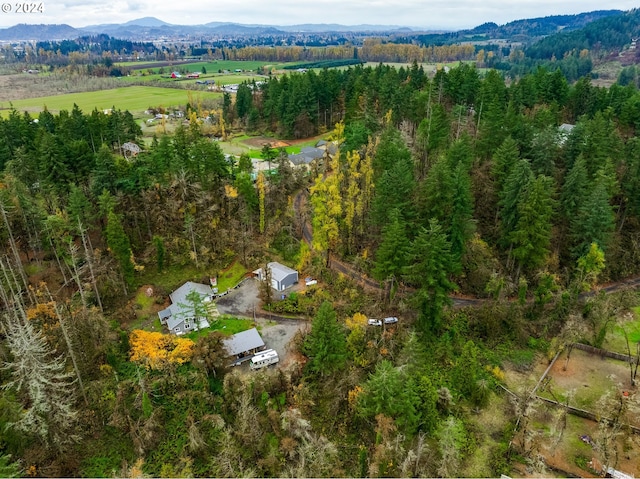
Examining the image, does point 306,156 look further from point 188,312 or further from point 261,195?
point 188,312

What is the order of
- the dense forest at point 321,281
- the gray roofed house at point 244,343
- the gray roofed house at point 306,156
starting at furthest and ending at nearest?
1. the gray roofed house at point 306,156
2. the gray roofed house at point 244,343
3. the dense forest at point 321,281

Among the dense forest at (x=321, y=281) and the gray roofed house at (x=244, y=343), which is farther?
the gray roofed house at (x=244, y=343)

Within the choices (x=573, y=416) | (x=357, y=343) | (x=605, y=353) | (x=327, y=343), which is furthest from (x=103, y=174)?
(x=605, y=353)

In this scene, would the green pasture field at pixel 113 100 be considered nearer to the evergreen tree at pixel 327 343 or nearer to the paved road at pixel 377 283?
the paved road at pixel 377 283

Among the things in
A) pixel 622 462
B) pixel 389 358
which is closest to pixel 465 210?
pixel 389 358

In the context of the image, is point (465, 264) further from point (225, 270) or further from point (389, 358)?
point (225, 270)

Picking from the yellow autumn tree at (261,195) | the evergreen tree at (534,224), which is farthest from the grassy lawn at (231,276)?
the evergreen tree at (534,224)

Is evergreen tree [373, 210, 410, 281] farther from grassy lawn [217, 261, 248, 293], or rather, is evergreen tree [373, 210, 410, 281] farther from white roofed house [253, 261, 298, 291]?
grassy lawn [217, 261, 248, 293]
